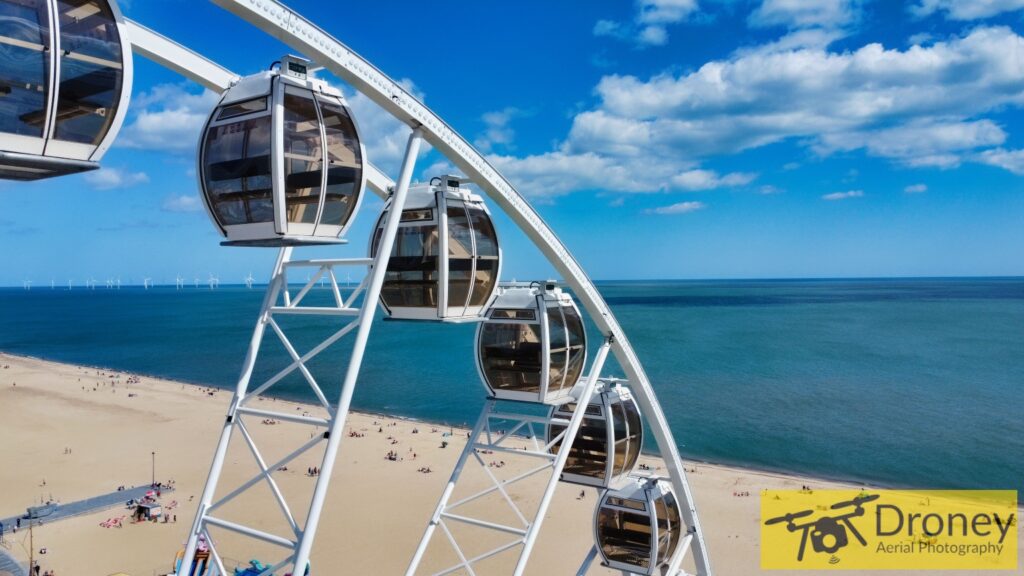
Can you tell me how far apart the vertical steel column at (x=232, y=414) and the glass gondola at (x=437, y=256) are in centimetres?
160

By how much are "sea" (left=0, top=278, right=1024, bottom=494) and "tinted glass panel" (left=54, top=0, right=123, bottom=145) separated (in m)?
49.6

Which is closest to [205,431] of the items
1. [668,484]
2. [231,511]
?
[231,511]

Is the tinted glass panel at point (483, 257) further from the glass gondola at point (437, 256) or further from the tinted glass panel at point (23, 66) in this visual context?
the tinted glass panel at point (23, 66)

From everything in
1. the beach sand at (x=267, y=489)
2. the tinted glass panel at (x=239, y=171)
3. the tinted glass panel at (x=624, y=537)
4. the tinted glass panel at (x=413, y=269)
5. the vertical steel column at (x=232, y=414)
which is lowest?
the beach sand at (x=267, y=489)

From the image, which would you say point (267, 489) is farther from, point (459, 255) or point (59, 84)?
point (59, 84)

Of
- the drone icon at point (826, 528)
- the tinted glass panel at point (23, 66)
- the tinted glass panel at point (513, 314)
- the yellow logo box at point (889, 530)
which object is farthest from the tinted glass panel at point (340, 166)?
the drone icon at point (826, 528)

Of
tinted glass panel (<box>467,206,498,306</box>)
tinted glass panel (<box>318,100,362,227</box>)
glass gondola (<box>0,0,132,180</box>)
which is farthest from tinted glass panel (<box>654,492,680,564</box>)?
glass gondola (<box>0,0,132,180</box>)

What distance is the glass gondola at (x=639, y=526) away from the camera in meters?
16.3

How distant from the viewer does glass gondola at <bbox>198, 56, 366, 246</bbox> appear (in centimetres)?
682

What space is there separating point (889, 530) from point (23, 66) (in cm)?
4118

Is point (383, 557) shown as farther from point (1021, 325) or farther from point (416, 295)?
point (1021, 325)

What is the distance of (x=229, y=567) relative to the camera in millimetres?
25547

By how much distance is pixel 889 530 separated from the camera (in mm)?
35562

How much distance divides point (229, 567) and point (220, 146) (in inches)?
914
